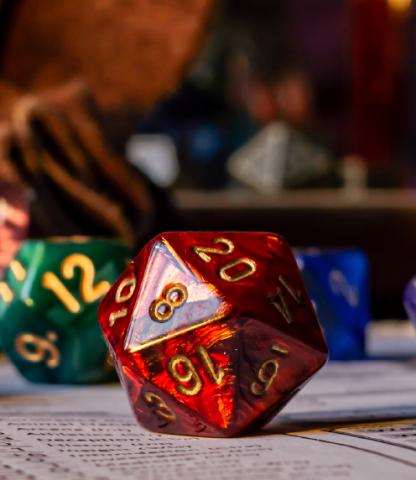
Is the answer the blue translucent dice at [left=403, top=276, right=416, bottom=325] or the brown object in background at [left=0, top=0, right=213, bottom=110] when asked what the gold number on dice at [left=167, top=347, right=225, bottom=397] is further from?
the brown object in background at [left=0, top=0, right=213, bottom=110]

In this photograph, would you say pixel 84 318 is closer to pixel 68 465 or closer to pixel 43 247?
pixel 43 247

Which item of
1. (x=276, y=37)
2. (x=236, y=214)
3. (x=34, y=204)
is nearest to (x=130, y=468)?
(x=34, y=204)

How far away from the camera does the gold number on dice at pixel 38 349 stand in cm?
84

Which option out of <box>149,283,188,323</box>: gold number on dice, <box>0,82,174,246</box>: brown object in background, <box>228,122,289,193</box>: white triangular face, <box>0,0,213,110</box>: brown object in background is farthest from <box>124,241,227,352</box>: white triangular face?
<box>228,122,289,193</box>: white triangular face

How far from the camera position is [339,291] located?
951 millimetres

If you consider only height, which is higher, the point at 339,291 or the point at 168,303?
the point at 168,303

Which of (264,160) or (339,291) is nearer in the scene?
(339,291)

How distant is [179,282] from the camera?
599 mm

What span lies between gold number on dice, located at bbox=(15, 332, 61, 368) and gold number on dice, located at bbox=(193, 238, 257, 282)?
0.26 meters

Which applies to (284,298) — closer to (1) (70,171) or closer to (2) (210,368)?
(2) (210,368)

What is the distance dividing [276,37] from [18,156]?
3.57m

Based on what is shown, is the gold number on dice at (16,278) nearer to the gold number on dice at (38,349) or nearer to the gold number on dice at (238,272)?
the gold number on dice at (38,349)

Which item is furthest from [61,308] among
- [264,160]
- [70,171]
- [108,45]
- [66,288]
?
[264,160]

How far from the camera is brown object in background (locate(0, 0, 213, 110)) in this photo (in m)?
1.54
